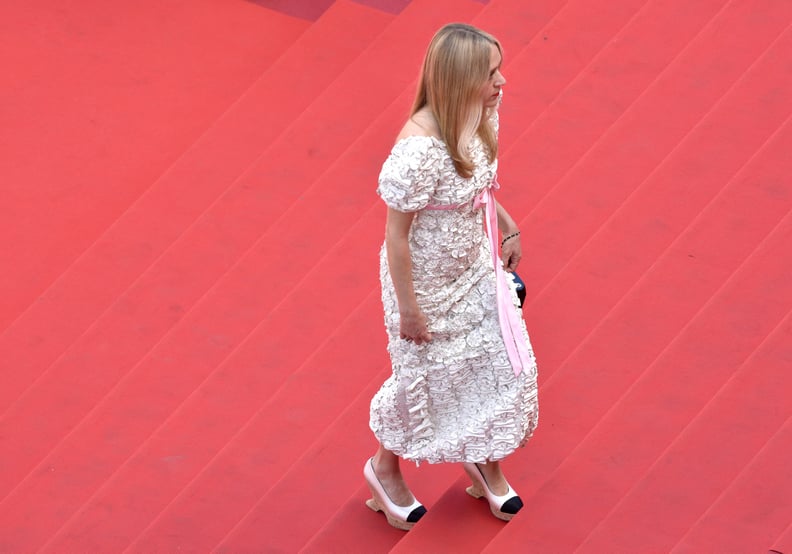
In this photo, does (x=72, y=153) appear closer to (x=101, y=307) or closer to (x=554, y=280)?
(x=101, y=307)

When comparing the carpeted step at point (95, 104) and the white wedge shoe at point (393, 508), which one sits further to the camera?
the carpeted step at point (95, 104)

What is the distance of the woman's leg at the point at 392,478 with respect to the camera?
3750 mm

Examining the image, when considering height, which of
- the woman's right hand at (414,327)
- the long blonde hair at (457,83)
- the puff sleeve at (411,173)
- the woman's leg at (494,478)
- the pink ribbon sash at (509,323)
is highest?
the long blonde hair at (457,83)

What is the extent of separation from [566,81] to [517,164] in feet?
1.68

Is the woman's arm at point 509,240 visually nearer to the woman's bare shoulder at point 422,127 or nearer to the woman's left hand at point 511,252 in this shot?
the woman's left hand at point 511,252

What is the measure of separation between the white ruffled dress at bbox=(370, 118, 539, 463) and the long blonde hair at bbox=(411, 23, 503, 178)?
0.08 meters

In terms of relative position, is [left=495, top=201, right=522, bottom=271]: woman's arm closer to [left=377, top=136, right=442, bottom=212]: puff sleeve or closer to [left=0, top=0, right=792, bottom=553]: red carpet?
[left=377, top=136, right=442, bottom=212]: puff sleeve

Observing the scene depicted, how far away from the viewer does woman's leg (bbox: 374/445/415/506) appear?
3.75m

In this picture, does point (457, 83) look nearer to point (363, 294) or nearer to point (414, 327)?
point (414, 327)

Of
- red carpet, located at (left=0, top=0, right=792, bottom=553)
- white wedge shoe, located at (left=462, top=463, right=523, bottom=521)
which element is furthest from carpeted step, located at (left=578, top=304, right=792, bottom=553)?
white wedge shoe, located at (left=462, top=463, right=523, bottom=521)

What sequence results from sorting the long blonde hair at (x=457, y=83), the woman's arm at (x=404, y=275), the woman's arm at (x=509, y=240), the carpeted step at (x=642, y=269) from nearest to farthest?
the long blonde hair at (x=457, y=83) < the woman's arm at (x=404, y=275) < the woman's arm at (x=509, y=240) < the carpeted step at (x=642, y=269)

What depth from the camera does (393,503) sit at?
3.79 metres

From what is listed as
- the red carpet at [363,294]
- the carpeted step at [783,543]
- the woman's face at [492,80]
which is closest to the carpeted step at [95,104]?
the red carpet at [363,294]

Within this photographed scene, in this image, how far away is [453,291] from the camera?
339cm
